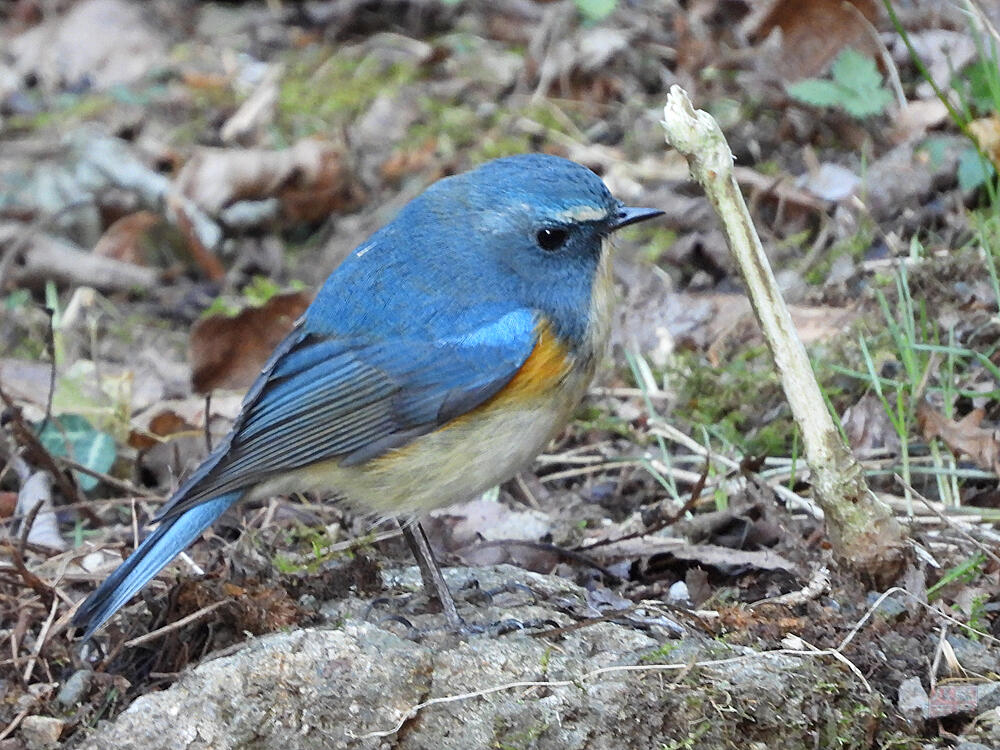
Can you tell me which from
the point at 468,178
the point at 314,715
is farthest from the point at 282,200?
the point at 314,715

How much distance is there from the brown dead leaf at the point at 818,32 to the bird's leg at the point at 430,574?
3.96 m

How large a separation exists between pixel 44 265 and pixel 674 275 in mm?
3260

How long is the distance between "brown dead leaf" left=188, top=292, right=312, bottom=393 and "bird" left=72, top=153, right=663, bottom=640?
6.18 feet

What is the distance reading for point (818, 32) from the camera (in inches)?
266

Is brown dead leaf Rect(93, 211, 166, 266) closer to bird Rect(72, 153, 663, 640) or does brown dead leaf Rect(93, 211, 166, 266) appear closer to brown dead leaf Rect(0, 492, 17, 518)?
brown dead leaf Rect(0, 492, 17, 518)

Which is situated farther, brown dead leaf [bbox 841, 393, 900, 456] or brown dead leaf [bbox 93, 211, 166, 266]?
brown dead leaf [bbox 93, 211, 166, 266]

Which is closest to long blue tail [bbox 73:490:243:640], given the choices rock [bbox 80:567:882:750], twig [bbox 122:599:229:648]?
twig [bbox 122:599:229:648]

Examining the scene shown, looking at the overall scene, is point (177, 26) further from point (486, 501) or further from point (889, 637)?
point (889, 637)

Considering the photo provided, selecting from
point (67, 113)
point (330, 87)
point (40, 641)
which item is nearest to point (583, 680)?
point (40, 641)

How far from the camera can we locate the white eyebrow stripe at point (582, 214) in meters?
3.67

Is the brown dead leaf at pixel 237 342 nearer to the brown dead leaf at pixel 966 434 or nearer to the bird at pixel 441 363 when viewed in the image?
the bird at pixel 441 363

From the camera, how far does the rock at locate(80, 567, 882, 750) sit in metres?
2.93

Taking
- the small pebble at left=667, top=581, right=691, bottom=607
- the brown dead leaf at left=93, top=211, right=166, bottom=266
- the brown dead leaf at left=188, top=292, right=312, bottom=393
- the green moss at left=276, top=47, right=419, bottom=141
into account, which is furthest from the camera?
the green moss at left=276, top=47, right=419, bottom=141

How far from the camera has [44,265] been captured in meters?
6.75
